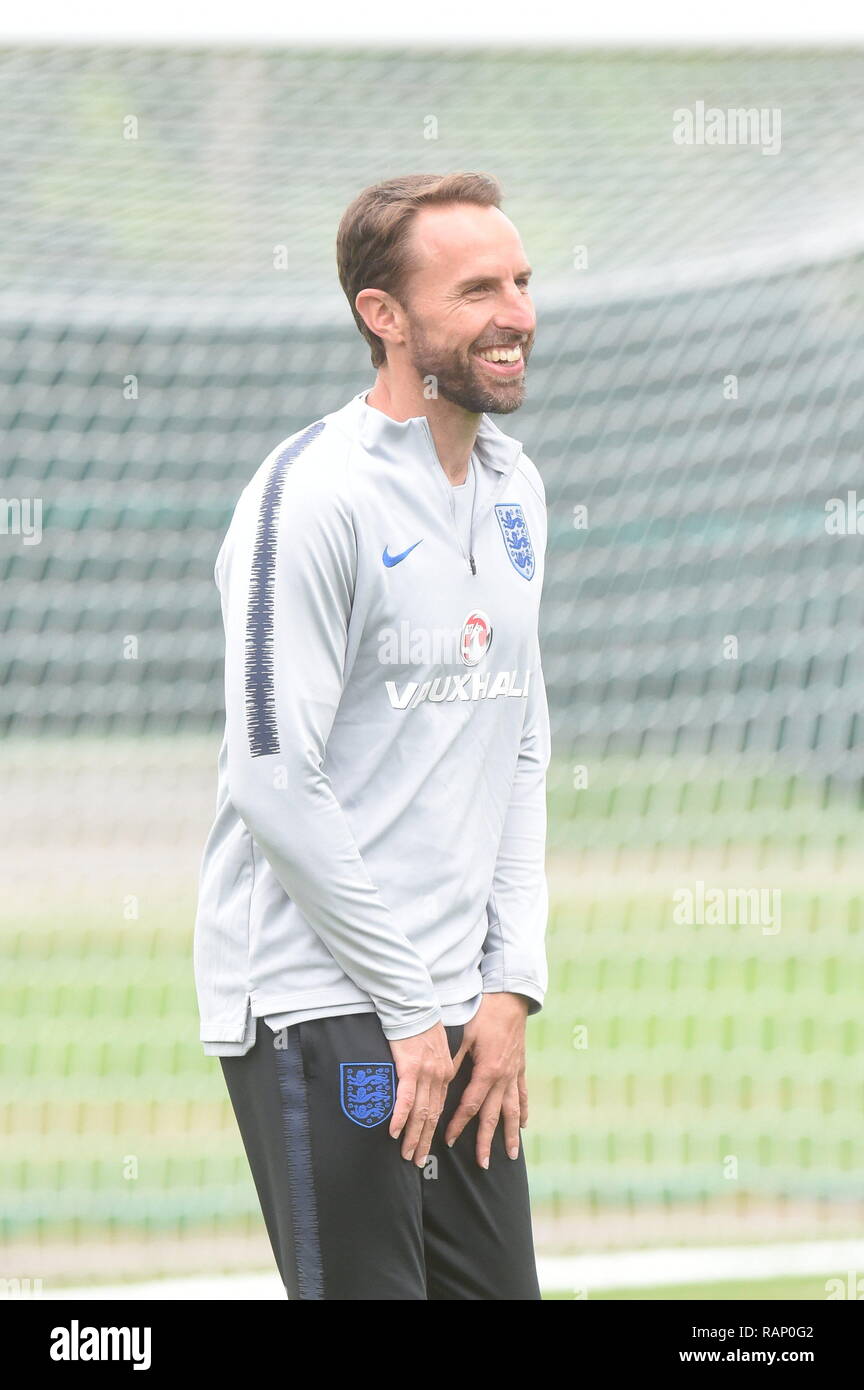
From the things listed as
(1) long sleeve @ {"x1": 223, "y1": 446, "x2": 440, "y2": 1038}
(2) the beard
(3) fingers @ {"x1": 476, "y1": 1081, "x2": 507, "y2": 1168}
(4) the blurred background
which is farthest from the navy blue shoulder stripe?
(4) the blurred background

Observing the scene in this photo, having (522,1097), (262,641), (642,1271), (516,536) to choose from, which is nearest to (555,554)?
(642,1271)

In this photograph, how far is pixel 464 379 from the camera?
1.48m

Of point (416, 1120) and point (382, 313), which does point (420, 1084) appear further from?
point (382, 313)

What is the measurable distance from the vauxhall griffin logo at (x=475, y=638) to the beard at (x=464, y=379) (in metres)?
0.20

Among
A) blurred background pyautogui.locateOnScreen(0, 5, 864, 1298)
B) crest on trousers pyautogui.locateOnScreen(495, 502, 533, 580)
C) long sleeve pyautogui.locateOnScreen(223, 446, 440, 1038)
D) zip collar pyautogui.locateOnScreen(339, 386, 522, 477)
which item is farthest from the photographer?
blurred background pyautogui.locateOnScreen(0, 5, 864, 1298)

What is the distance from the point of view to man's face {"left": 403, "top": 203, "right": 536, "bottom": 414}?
4.82ft

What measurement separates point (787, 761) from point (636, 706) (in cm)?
46

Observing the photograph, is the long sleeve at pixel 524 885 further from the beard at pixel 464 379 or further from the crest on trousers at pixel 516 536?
the beard at pixel 464 379

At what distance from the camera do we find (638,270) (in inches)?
164

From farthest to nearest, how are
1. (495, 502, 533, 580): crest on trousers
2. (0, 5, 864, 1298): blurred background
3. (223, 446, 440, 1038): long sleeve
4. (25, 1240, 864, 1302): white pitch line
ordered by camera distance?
(0, 5, 864, 1298): blurred background
(25, 1240, 864, 1302): white pitch line
(495, 502, 533, 580): crest on trousers
(223, 446, 440, 1038): long sleeve

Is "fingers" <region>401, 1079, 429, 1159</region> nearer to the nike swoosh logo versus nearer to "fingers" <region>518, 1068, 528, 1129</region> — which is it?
"fingers" <region>518, 1068, 528, 1129</region>

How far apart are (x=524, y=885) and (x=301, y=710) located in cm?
38

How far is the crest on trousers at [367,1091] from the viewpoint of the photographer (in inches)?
56.3

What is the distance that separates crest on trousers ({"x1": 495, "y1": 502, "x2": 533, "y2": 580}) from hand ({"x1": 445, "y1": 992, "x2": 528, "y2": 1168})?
435mm
